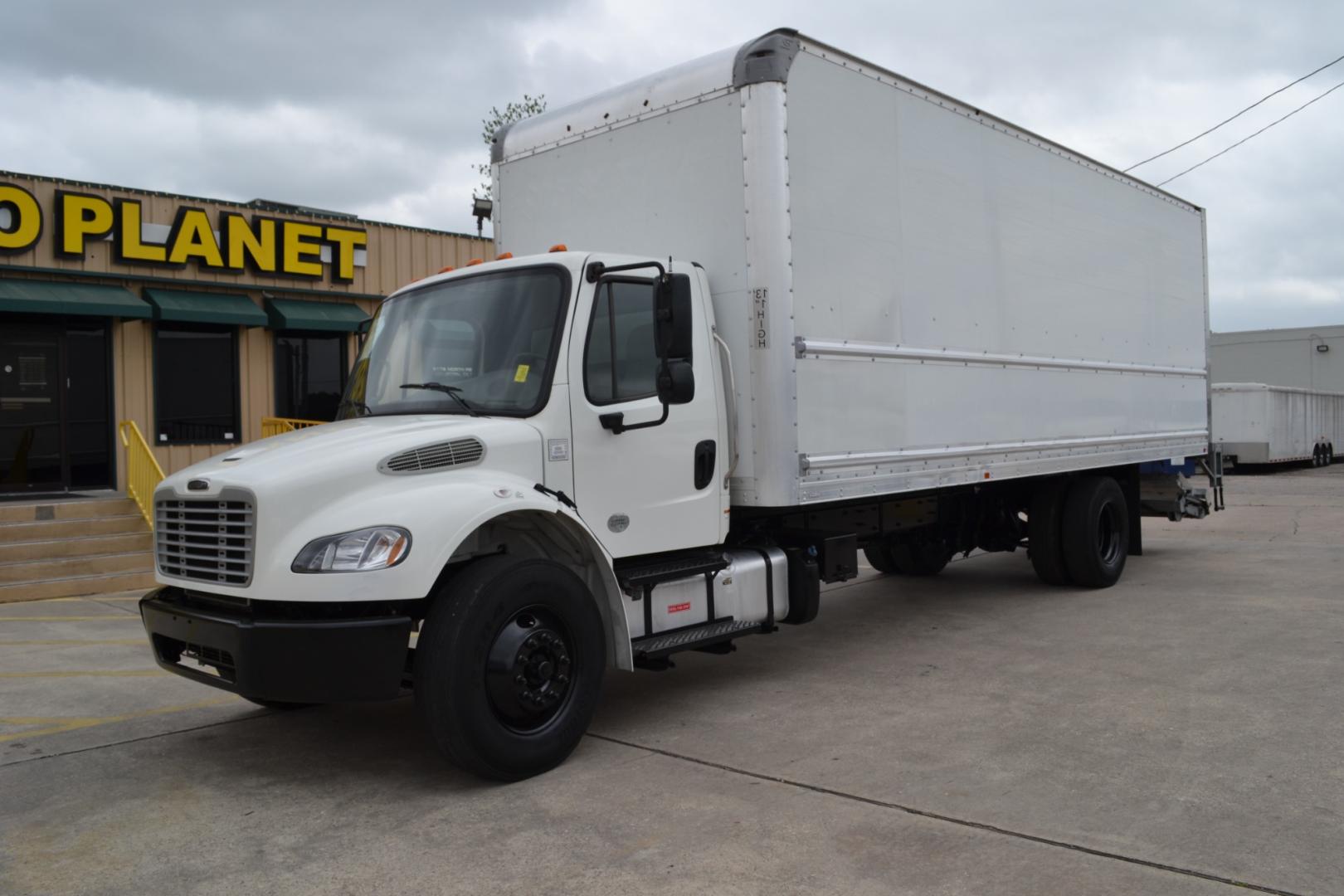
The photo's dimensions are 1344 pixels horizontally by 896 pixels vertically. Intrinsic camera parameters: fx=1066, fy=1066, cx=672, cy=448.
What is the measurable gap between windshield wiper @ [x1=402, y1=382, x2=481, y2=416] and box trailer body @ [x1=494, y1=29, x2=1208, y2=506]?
169 cm

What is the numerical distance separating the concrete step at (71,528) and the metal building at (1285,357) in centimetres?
4446

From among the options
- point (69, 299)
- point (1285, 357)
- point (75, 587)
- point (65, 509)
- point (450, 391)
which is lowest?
point (75, 587)

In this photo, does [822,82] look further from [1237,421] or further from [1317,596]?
[1237,421]

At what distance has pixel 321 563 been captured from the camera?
4.47m

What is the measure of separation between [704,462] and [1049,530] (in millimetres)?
5079

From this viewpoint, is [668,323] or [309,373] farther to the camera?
[309,373]

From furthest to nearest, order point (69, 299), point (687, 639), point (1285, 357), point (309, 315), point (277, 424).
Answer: point (1285, 357), point (309, 315), point (277, 424), point (69, 299), point (687, 639)

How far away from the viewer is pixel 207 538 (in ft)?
15.9

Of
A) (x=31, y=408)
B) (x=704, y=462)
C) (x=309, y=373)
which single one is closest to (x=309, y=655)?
(x=704, y=462)

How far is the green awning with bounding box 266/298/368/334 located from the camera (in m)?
16.1

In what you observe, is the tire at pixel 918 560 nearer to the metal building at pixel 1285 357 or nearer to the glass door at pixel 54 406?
the glass door at pixel 54 406

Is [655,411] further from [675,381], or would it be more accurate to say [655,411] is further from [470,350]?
[470,350]

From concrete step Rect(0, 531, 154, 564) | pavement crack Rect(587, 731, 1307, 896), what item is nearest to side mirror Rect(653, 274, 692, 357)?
pavement crack Rect(587, 731, 1307, 896)

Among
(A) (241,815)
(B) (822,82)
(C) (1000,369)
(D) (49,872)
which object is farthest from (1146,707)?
(D) (49,872)
